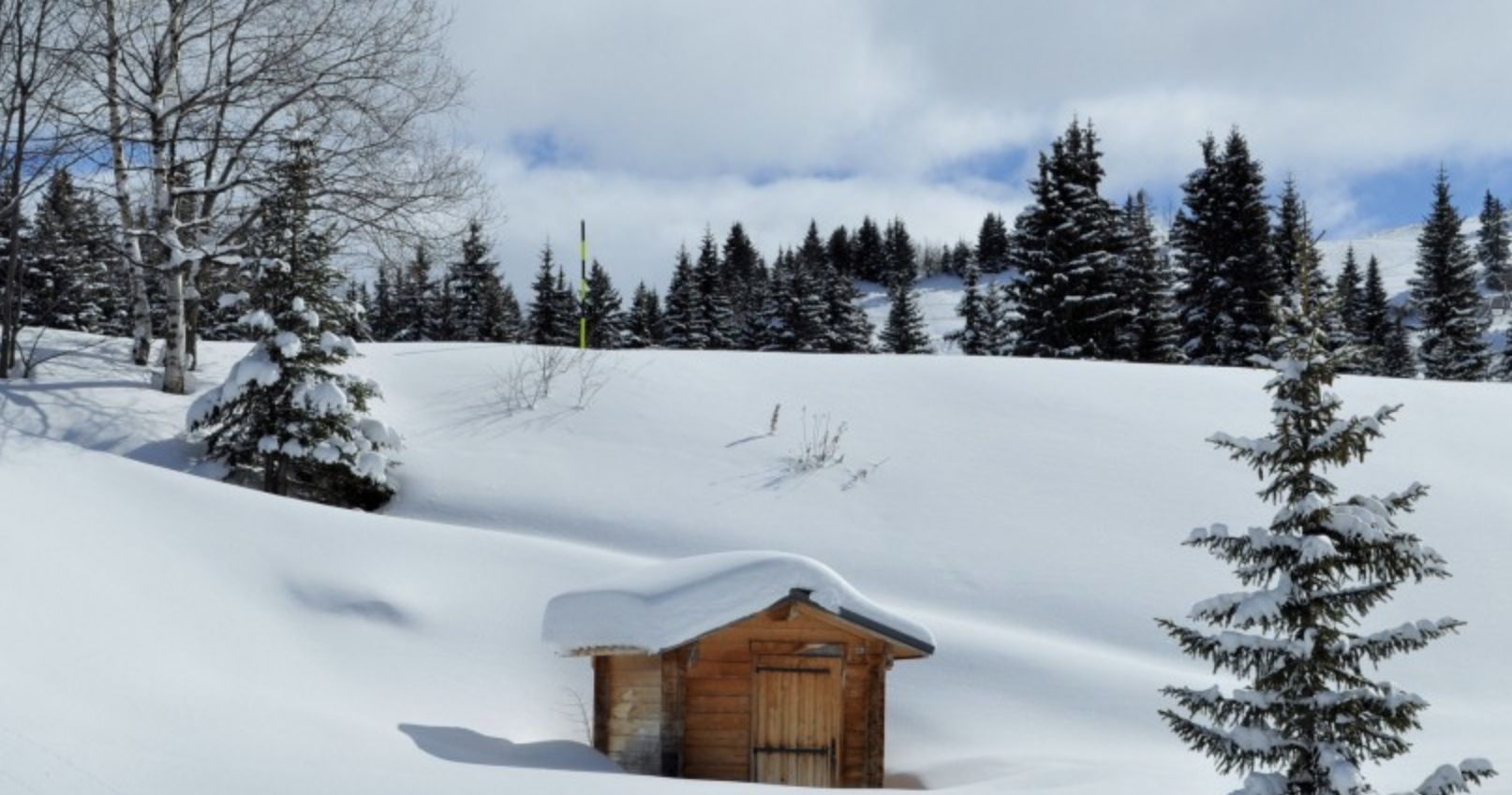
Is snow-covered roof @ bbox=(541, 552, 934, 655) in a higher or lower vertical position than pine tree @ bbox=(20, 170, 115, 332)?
lower

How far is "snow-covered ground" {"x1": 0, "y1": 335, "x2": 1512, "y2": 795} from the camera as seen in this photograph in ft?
37.0

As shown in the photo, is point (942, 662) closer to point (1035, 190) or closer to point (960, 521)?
point (960, 521)

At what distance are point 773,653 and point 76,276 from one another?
34.7 m

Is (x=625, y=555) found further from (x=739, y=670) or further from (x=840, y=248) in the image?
(x=840, y=248)

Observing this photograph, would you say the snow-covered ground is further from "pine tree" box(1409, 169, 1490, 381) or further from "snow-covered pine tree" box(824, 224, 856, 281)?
"snow-covered pine tree" box(824, 224, 856, 281)

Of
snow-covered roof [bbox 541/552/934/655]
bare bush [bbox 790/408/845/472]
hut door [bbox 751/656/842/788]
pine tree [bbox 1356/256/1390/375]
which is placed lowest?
hut door [bbox 751/656/842/788]

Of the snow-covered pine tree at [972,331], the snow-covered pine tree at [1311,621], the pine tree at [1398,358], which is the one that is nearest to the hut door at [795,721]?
the snow-covered pine tree at [1311,621]

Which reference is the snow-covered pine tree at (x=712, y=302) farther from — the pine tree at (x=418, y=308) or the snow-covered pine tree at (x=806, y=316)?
the pine tree at (x=418, y=308)

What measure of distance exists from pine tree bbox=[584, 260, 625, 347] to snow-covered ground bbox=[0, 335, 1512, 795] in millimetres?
27540

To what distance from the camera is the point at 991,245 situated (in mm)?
106438

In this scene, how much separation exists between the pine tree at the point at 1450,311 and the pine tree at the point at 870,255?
51.3 meters

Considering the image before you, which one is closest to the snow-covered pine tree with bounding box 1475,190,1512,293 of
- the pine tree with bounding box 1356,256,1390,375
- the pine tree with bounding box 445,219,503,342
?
the pine tree with bounding box 1356,256,1390,375

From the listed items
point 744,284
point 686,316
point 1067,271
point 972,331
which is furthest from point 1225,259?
point 744,284

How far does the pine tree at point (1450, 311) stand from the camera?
49344mm
